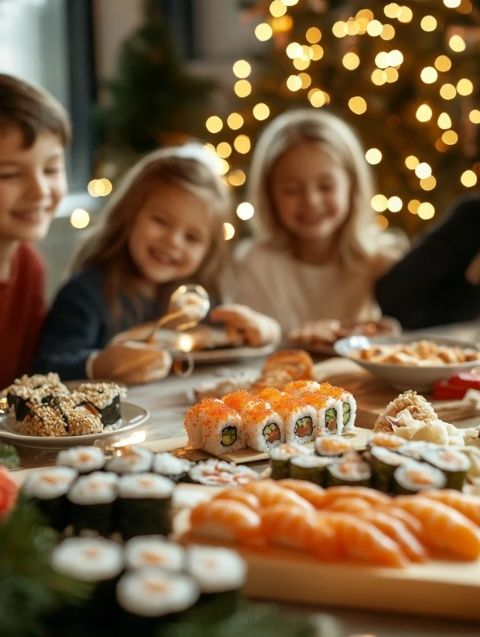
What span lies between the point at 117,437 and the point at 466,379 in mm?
662

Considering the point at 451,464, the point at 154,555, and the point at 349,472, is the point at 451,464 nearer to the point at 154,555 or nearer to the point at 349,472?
the point at 349,472

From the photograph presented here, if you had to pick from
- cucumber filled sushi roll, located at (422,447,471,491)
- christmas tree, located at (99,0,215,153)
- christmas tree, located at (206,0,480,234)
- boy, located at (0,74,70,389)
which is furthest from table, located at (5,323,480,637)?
christmas tree, located at (99,0,215,153)

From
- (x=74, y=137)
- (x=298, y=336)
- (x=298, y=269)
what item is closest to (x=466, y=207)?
(x=298, y=269)

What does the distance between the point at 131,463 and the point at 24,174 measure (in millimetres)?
1242

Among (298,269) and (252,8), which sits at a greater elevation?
(252,8)

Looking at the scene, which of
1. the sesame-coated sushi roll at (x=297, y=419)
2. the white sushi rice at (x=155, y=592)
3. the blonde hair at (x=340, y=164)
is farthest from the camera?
the blonde hair at (x=340, y=164)

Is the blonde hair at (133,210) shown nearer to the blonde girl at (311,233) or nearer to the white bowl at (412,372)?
the blonde girl at (311,233)

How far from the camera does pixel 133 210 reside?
239 cm

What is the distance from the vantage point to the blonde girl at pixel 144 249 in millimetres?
2285

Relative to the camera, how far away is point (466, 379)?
1.68 m

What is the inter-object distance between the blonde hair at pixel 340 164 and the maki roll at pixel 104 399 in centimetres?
167

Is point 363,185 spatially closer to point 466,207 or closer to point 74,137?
point 466,207

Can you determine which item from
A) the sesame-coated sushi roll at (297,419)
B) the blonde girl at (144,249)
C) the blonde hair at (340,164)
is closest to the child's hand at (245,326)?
the blonde girl at (144,249)

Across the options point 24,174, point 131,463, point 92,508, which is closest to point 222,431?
point 131,463
